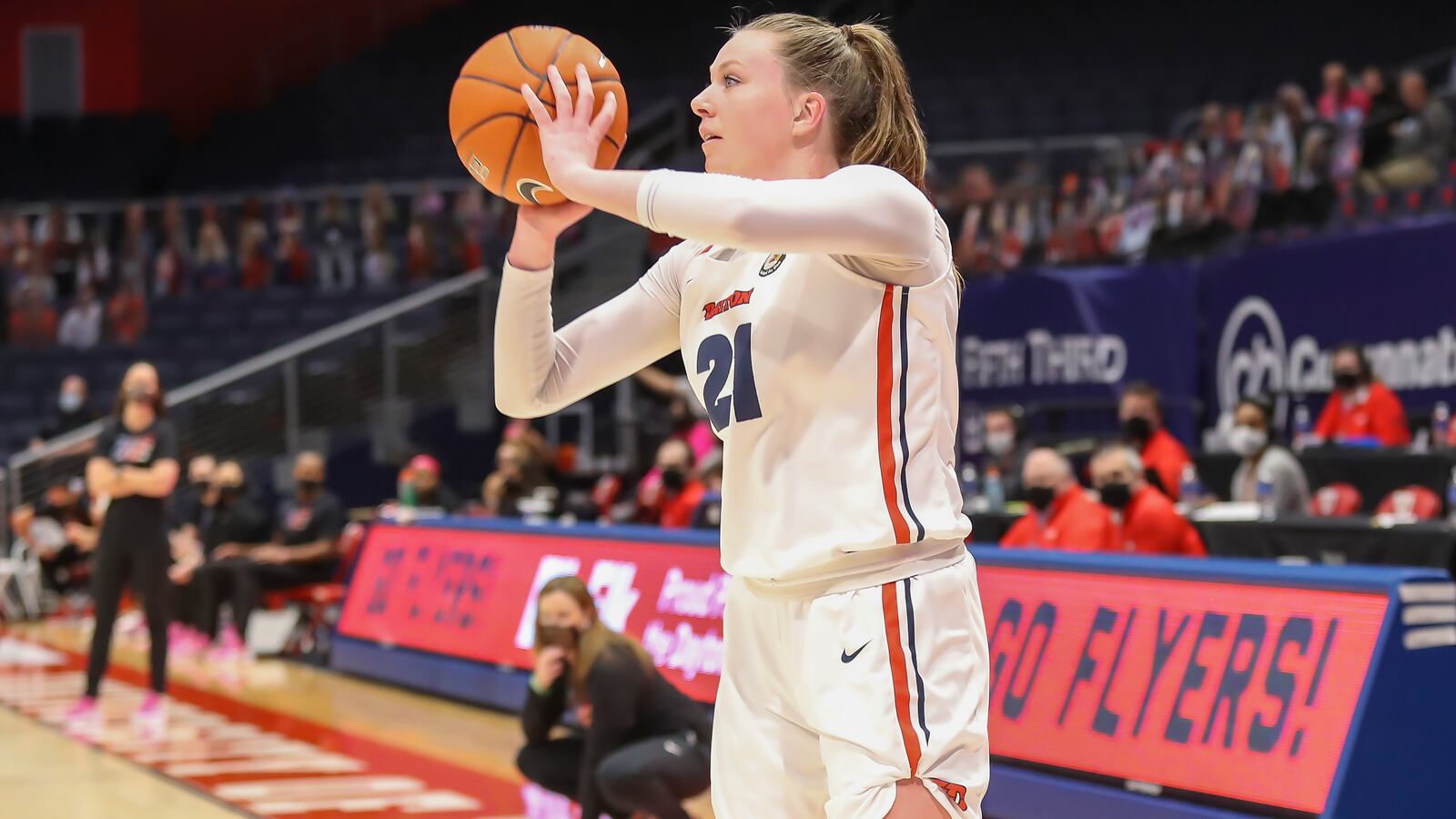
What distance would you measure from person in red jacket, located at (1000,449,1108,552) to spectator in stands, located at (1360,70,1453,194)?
481 cm

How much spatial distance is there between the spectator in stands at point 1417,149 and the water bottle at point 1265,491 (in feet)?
12.2

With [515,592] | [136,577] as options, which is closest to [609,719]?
[515,592]

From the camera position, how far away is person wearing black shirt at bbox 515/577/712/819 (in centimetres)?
556

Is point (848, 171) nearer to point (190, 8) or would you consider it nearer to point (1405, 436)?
point (1405, 436)

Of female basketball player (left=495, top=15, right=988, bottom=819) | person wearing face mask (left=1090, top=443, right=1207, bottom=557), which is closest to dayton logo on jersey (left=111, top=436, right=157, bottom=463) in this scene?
person wearing face mask (left=1090, top=443, right=1207, bottom=557)

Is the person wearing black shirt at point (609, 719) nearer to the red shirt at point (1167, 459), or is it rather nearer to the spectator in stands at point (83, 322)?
the red shirt at point (1167, 459)

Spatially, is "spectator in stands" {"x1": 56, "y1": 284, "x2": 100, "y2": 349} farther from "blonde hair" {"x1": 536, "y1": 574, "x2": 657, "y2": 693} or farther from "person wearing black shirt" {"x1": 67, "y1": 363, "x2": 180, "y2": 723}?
"blonde hair" {"x1": 536, "y1": 574, "x2": 657, "y2": 693}

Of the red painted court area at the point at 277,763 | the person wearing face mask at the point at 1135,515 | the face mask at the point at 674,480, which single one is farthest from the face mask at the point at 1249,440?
the red painted court area at the point at 277,763

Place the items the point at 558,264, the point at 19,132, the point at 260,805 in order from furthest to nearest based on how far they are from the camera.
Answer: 1. the point at 19,132
2. the point at 558,264
3. the point at 260,805

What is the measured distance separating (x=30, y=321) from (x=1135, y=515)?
14.7 meters

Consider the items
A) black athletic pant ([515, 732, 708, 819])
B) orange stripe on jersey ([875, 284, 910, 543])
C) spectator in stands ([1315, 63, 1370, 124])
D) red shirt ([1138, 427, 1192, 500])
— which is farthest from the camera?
spectator in stands ([1315, 63, 1370, 124])

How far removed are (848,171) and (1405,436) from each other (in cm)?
925

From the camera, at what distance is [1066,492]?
8273 millimetres

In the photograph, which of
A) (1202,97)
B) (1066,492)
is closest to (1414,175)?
(1066,492)
